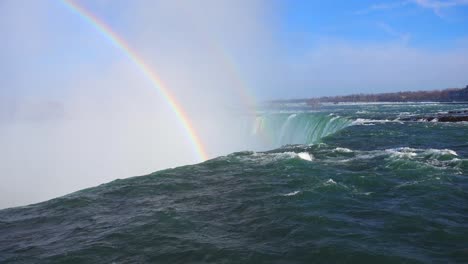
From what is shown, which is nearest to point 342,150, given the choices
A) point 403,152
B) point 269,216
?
point 403,152

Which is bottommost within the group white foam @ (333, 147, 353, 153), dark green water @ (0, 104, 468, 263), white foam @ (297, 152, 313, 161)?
dark green water @ (0, 104, 468, 263)

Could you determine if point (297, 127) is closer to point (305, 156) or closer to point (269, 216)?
point (305, 156)

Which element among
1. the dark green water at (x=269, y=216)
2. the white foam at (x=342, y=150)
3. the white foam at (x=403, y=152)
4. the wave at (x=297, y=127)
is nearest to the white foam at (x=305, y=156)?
the dark green water at (x=269, y=216)

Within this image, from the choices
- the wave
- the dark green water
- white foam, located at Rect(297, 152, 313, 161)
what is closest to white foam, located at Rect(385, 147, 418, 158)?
the dark green water

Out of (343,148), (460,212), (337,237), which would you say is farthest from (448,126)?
(337,237)

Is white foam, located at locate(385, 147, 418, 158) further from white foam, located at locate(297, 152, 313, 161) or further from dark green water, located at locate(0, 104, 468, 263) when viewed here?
white foam, located at locate(297, 152, 313, 161)

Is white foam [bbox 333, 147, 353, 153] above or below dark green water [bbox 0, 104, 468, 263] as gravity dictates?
above
